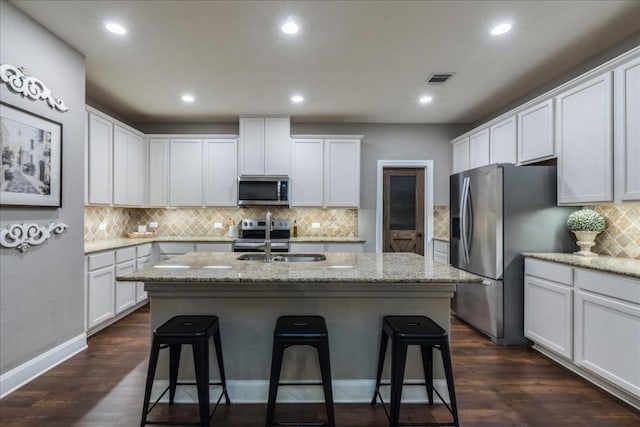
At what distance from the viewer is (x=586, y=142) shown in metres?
2.68

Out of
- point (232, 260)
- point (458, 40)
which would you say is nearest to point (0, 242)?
point (232, 260)

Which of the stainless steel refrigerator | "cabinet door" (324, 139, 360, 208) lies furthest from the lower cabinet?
"cabinet door" (324, 139, 360, 208)

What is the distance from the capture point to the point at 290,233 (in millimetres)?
4906

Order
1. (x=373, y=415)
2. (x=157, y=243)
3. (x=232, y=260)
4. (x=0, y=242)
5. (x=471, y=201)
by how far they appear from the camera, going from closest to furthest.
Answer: (x=373, y=415), (x=0, y=242), (x=232, y=260), (x=471, y=201), (x=157, y=243)

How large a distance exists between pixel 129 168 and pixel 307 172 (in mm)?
2431

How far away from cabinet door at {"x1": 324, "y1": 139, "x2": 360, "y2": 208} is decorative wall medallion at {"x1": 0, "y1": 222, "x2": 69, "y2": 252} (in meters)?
3.20

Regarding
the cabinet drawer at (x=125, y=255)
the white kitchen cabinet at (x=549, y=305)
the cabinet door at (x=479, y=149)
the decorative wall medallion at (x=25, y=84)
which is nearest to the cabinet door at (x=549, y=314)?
the white kitchen cabinet at (x=549, y=305)

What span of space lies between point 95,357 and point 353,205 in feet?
11.3

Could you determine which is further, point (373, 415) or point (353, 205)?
point (353, 205)

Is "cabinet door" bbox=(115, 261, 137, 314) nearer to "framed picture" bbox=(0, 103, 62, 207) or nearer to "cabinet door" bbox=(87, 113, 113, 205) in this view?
"cabinet door" bbox=(87, 113, 113, 205)

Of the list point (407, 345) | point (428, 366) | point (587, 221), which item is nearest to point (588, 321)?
point (587, 221)

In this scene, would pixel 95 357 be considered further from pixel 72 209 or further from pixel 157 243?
pixel 157 243

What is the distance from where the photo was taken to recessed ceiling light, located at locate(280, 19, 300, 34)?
95.1 inches

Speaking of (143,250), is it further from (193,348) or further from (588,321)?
(588,321)
